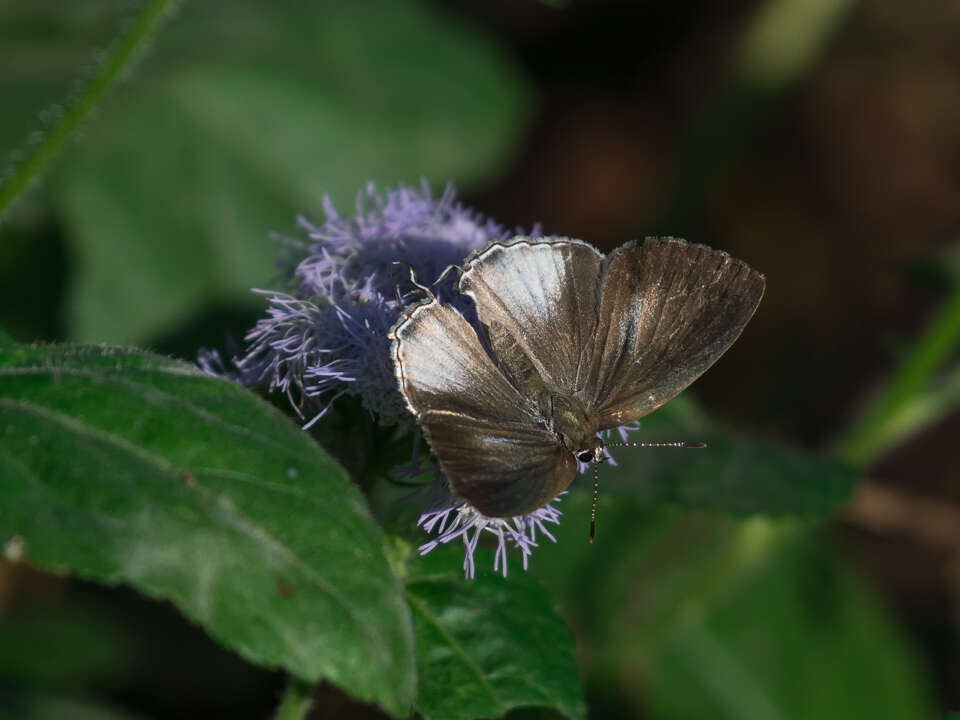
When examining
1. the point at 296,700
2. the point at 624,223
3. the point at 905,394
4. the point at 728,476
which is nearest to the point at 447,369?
the point at 296,700

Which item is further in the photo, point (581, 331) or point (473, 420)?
point (581, 331)

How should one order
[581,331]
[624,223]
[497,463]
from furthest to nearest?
[624,223] → [581,331] → [497,463]

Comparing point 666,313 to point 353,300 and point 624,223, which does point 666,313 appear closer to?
point 353,300

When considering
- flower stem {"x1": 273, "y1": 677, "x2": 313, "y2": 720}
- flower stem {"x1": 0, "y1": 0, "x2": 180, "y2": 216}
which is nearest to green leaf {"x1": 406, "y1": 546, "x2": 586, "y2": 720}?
flower stem {"x1": 273, "y1": 677, "x2": 313, "y2": 720}

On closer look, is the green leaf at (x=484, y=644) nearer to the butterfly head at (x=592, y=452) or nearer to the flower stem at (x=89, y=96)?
the butterfly head at (x=592, y=452)

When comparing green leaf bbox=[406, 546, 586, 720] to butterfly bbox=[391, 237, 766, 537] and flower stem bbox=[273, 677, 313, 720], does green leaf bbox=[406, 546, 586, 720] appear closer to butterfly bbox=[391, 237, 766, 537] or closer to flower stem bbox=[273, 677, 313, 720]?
flower stem bbox=[273, 677, 313, 720]

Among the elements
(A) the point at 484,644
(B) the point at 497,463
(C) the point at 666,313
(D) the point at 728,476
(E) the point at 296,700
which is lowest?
(E) the point at 296,700
